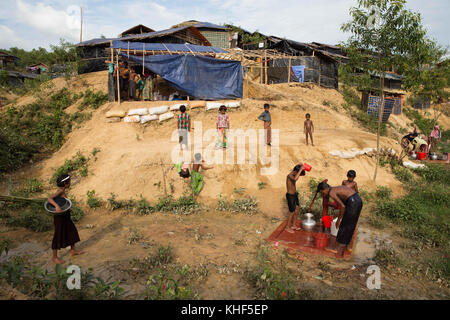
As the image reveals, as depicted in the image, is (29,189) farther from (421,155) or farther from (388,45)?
(421,155)

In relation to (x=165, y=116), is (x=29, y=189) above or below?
below

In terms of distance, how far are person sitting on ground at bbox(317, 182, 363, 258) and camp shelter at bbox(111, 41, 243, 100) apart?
9.22 metres

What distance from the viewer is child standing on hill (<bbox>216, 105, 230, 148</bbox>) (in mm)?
7640

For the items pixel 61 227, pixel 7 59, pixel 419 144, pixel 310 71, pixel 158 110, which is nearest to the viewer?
pixel 61 227

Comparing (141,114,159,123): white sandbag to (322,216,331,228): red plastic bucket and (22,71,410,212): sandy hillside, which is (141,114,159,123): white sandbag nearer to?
(22,71,410,212): sandy hillside

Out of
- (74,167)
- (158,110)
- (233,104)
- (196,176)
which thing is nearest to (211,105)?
(233,104)

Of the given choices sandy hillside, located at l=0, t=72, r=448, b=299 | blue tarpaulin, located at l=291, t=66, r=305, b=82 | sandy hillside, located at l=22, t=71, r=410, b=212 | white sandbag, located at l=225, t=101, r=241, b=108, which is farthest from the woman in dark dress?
blue tarpaulin, located at l=291, t=66, r=305, b=82

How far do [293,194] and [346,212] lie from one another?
3.49 ft

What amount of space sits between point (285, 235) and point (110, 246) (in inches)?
125

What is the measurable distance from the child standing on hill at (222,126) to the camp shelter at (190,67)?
15.8 ft

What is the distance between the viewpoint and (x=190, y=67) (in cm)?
1212

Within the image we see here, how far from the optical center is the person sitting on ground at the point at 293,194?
5031 millimetres

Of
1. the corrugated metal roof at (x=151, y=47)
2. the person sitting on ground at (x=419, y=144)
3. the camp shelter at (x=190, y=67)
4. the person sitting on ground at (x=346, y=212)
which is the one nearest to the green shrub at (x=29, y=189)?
the camp shelter at (x=190, y=67)
